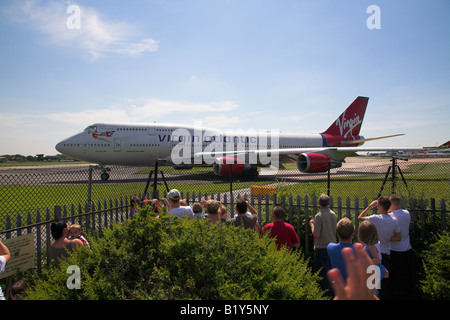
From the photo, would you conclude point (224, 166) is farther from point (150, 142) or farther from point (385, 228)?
point (385, 228)

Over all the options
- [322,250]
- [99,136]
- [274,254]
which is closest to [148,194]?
[322,250]

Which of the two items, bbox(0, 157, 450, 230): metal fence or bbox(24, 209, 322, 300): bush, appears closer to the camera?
bbox(24, 209, 322, 300): bush

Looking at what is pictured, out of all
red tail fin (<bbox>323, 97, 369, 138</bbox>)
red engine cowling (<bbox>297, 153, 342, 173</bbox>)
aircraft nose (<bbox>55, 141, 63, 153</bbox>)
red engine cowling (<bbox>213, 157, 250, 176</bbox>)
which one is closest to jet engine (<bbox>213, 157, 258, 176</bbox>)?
red engine cowling (<bbox>213, 157, 250, 176</bbox>)

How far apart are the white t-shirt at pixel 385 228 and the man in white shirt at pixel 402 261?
20 centimetres

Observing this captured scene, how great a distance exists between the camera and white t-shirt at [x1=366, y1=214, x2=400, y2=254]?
423 centimetres

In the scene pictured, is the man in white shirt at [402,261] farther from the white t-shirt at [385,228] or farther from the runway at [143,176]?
the runway at [143,176]

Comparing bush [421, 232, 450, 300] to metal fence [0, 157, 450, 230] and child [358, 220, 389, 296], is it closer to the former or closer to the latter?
child [358, 220, 389, 296]

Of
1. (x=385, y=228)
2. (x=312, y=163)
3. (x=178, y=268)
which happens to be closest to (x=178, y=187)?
(x=312, y=163)

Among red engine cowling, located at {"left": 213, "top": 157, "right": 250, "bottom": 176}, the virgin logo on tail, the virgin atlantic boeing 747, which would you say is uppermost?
the virgin logo on tail

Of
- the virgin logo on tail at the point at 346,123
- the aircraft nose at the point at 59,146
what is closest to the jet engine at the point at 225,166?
the aircraft nose at the point at 59,146

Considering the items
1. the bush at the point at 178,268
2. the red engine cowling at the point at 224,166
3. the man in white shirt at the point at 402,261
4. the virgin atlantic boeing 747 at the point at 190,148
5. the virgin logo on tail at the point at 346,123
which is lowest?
the man in white shirt at the point at 402,261

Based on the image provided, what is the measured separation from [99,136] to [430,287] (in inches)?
806

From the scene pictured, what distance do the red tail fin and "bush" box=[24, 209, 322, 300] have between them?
28.4m

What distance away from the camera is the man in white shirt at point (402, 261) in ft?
14.4
